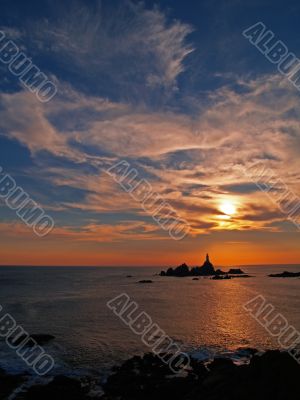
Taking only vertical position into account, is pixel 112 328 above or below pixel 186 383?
below

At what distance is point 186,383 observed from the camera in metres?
25.9

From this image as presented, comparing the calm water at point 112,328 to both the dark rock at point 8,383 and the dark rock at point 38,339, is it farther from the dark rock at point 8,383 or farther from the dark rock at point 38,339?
the dark rock at point 8,383

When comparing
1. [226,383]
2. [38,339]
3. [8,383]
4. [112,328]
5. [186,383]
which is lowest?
[38,339]

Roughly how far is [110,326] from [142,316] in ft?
36.7

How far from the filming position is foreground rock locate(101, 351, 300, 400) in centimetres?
1923

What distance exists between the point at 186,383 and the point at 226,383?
237 inches

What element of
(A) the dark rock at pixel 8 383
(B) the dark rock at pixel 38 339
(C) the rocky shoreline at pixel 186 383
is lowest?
(B) the dark rock at pixel 38 339

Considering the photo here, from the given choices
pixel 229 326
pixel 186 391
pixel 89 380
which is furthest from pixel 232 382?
pixel 229 326

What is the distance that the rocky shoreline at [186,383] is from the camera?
19500 millimetres

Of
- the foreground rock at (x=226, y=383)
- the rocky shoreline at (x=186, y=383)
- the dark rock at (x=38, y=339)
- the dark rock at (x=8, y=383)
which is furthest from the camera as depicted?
the dark rock at (x=38, y=339)

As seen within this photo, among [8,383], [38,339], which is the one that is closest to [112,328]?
[38,339]

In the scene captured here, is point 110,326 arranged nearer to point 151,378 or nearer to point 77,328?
point 77,328

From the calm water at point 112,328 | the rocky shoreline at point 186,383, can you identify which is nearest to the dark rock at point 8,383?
the rocky shoreline at point 186,383

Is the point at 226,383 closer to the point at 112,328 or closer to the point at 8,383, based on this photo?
the point at 8,383
